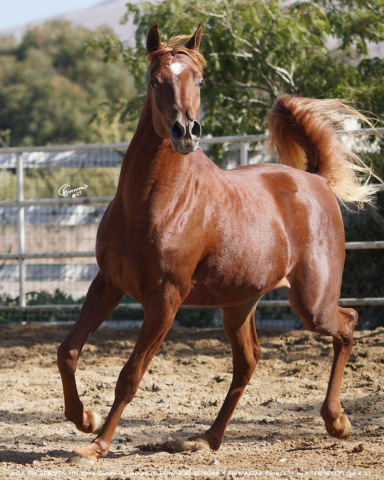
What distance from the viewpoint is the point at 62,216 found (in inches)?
390

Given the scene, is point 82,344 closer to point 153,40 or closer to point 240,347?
point 240,347

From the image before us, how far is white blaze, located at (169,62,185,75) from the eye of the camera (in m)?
3.64

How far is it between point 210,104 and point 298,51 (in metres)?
1.25

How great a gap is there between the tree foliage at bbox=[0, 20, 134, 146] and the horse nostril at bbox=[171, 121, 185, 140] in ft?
86.8

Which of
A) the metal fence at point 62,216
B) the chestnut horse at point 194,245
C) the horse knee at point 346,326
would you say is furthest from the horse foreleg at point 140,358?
the metal fence at point 62,216

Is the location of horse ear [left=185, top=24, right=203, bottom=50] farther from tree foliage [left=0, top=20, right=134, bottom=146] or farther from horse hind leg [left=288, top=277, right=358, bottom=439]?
tree foliage [left=0, top=20, right=134, bottom=146]

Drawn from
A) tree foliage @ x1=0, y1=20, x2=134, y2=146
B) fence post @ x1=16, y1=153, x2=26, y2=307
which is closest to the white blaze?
Result: fence post @ x1=16, y1=153, x2=26, y2=307

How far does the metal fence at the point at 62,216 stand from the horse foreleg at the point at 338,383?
2.28 metres

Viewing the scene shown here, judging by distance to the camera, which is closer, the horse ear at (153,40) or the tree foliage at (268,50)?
the horse ear at (153,40)

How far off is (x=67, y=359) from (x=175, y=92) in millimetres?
1435

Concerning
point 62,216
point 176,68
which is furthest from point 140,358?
point 62,216

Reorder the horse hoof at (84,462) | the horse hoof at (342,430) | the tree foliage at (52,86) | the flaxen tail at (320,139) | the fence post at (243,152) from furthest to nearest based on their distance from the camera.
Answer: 1. the tree foliage at (52,86)
2. the fence post at (243,152)
3. the flaxen tail at (320,139)
4. the horse hoof at (342,430)
5. the horse hoof at (84,462)

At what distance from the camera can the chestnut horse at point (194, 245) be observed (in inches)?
146

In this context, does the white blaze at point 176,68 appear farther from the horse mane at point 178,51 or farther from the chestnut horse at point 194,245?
the horse mane at point 178,51
